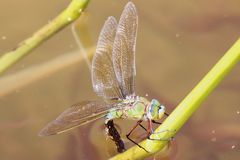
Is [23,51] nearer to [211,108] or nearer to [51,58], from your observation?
[51,58]

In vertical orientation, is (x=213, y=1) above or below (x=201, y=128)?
above

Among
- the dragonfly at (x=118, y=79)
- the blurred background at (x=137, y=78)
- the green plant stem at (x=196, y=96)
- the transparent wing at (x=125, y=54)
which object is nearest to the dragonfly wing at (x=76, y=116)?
the dragonfly at (x=118, y=79)

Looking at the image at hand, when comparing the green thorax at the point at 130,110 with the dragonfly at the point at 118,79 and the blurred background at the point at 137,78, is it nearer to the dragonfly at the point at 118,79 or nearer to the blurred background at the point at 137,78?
the dragonfly at the point at 118,79

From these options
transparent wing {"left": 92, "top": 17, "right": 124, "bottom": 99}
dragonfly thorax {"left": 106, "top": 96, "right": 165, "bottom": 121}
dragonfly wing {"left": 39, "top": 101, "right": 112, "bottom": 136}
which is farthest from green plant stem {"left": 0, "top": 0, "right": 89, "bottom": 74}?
dragonfly thorax {"left": 106, "top": 96, "right": 165, "bottom": 121}

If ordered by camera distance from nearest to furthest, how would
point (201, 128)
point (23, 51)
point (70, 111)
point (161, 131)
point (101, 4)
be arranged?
point (161, 131) → point (70, 111) → point (23, 51) → point (201, 128) → point (101, 4)

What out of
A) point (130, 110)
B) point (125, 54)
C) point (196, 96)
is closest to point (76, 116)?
point (130, 110)

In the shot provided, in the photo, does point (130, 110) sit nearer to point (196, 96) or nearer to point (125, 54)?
point (125, 54)

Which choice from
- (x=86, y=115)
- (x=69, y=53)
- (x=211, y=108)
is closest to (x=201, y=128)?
(x=211, y=108)
